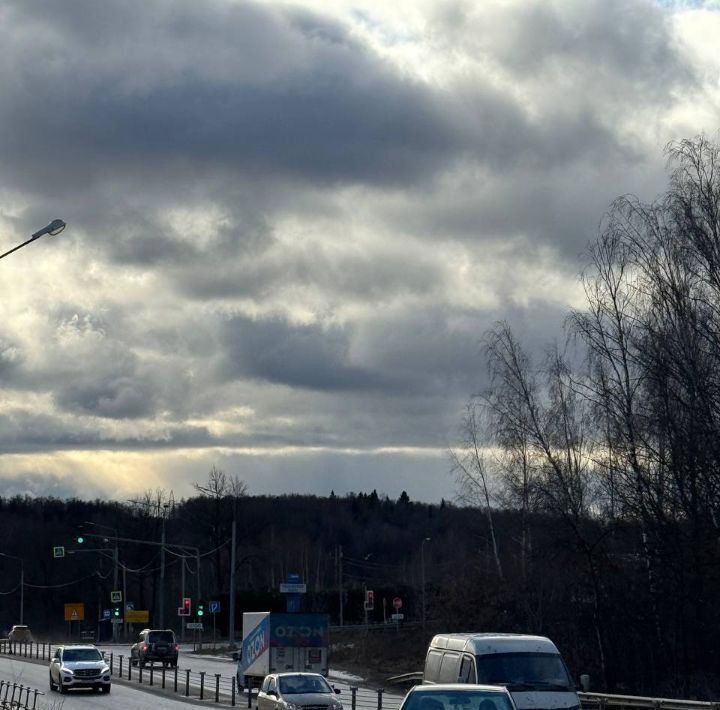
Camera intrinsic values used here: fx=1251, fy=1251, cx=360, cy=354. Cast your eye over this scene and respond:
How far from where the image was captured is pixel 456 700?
14.3m

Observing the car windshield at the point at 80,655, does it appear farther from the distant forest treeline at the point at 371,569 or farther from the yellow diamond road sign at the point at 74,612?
the yellow diamond road sign at the point at 74,612

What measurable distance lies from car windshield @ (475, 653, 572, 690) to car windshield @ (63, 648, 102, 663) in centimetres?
2824

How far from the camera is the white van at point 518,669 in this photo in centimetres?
2072

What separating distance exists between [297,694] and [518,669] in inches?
369

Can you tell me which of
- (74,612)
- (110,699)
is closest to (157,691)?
(110,699)

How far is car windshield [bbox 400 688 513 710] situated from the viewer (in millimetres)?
14219

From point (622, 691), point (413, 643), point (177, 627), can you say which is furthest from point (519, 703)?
point (177, 627)

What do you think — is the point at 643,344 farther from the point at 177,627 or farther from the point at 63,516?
the point at 63,516

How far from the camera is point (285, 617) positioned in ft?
136

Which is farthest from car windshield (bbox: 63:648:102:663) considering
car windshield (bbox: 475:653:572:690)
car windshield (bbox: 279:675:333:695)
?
car windshield (bbox: 475:653:572:690)

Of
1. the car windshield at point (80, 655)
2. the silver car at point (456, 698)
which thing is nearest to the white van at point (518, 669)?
the silver car at point (456, 698)

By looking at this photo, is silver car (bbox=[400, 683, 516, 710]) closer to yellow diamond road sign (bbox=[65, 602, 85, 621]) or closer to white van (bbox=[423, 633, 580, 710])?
white van (bbox=[423, 633, 580, 710])

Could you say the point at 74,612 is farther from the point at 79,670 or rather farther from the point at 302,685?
the point at 302,685

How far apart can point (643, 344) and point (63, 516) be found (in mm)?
140183
